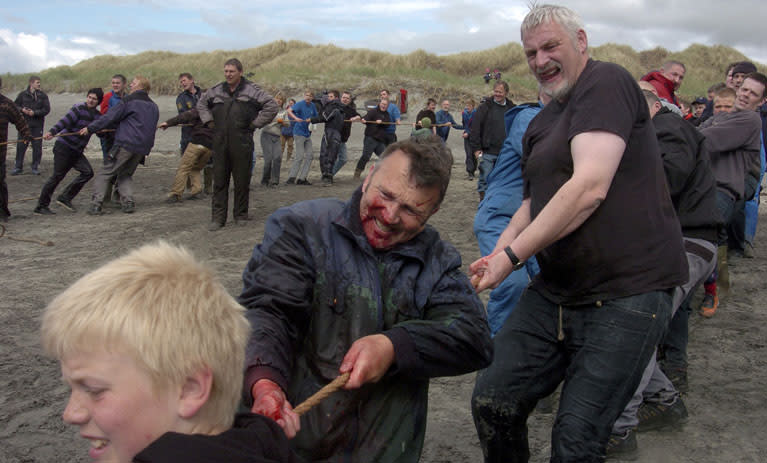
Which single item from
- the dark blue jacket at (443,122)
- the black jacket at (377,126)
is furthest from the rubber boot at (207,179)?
the dark blue jacket at (443,122)

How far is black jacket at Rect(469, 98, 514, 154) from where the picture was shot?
1097 centimetres

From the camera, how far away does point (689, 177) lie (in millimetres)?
3727

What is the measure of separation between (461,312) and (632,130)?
3.24 ft

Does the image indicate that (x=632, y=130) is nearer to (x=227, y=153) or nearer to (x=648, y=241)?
(x=648, y=241)

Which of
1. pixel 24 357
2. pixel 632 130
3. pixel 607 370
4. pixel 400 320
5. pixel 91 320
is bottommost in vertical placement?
pixel 24 357

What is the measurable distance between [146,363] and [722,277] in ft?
21.0

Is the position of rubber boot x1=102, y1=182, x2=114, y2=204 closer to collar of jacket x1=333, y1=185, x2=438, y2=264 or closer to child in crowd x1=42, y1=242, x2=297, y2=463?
collar of jacket x1=333, y1=185, x2=438, y2=264

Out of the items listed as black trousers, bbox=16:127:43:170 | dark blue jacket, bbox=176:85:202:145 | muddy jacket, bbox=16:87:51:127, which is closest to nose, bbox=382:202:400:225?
dark blue jacket, bbox=176:85:202:145

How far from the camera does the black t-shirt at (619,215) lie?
8.23 feet

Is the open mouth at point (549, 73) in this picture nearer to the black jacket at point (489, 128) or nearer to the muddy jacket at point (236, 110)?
the muddy jacket at point (236, 110)

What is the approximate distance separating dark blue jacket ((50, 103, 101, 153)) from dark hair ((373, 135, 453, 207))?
Result: 944 cm

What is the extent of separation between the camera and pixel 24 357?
4.97m

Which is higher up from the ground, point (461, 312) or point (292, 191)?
point (461, 312)

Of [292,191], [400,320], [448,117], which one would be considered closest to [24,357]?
[400,320]
